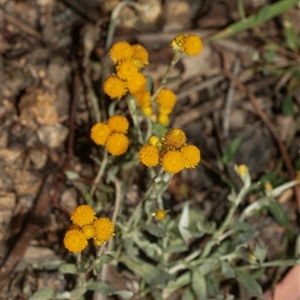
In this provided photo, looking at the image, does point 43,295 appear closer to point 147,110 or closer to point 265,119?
point 147,110

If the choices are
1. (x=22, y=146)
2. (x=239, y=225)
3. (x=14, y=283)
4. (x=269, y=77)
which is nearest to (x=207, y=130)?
(x=269, y=77)

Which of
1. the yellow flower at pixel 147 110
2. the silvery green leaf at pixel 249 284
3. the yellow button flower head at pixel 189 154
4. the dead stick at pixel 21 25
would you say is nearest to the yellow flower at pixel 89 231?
the yellow button flower head at pixel 189 154

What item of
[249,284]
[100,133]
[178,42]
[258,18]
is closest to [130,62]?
[178,42]

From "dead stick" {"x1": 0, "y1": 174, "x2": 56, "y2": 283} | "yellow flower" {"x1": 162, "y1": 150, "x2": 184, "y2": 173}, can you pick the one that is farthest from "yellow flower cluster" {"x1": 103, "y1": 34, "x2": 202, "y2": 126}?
"dead stick" {"x1": 0, "y1": 174, "x2": 56, "y2": 283}

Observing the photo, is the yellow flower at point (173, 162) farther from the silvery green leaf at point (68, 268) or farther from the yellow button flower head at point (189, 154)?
the silvery green leaf at point (68, 268)

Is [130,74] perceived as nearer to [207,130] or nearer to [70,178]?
[70,178]

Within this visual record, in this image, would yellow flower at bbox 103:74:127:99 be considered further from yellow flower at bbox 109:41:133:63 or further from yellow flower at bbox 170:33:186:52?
yellow flower at bbox 170:33:186:52
